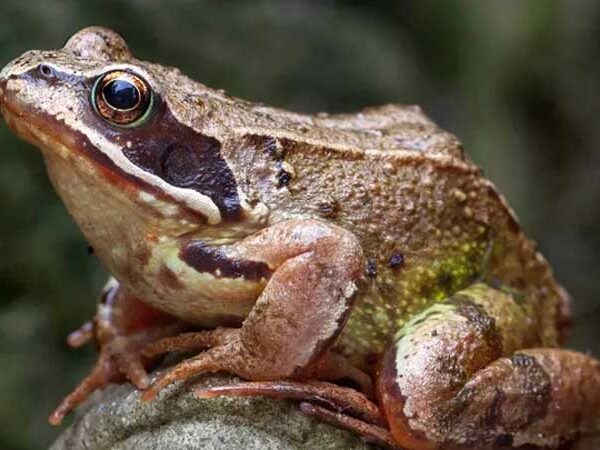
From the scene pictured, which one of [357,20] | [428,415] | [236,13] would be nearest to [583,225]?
[357,20]

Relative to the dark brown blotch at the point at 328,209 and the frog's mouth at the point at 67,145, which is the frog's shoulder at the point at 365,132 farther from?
the frog's mouth at the point at 67,145

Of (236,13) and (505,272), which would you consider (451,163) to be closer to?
(505,272)

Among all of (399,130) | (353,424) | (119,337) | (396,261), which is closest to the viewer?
(353,424)

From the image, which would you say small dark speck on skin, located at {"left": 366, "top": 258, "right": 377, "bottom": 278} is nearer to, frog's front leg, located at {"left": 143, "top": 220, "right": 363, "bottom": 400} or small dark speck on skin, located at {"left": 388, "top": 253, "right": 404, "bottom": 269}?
small dark speck on skin, located at {"left": 388, "top": 253, "right": 404, "bottom": 269}

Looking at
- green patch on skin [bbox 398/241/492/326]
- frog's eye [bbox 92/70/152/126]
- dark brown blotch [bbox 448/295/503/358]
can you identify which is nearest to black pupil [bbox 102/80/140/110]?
frog's eye [bbox 92/70/152/126]

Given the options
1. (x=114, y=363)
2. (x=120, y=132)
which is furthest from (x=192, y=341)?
(x=120, y=132)

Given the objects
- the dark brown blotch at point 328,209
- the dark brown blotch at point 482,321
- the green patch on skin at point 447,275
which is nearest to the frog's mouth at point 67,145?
the dark brown blotch at point 328,209

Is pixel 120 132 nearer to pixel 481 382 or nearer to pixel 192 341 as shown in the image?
pixel 192 341
